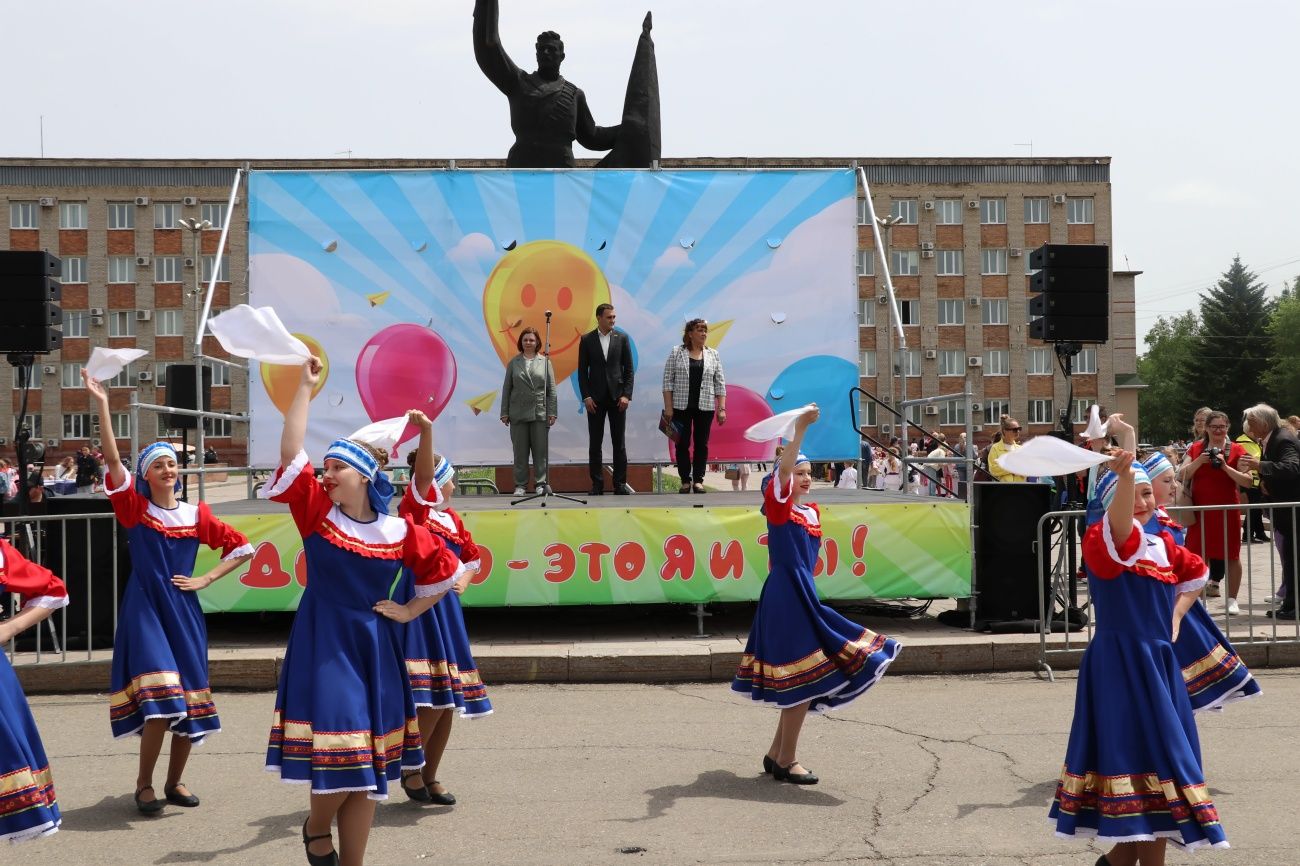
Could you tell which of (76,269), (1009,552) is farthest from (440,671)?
(76,269)

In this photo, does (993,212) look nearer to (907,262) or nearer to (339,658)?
(907,262)

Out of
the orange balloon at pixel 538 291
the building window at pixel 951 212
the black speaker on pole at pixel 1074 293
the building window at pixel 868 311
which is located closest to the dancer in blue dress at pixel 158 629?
the orange balloon at pixel 538 291

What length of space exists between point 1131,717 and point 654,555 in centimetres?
631

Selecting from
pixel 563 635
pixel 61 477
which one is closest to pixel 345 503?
pixel 563 635

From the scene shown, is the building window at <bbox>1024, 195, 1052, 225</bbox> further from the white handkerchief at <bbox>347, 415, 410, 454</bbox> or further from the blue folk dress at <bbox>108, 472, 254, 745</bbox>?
the white handkerchief at <bbox>347, 415, 410, 454</bbox>

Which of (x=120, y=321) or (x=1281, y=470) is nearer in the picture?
(x=1281, y=470)

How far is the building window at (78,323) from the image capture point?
203 feet

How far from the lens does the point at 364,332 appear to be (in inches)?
541

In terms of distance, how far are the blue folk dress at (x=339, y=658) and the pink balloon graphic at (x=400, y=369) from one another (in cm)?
908

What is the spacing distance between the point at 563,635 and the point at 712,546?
1.55 m

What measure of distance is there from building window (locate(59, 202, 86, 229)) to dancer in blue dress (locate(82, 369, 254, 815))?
6021cm

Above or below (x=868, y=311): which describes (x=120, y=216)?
above

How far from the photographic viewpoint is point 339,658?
4.67 m

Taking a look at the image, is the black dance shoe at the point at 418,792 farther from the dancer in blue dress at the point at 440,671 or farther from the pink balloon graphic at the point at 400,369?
the pink balloon graphic at the point at 400,369
